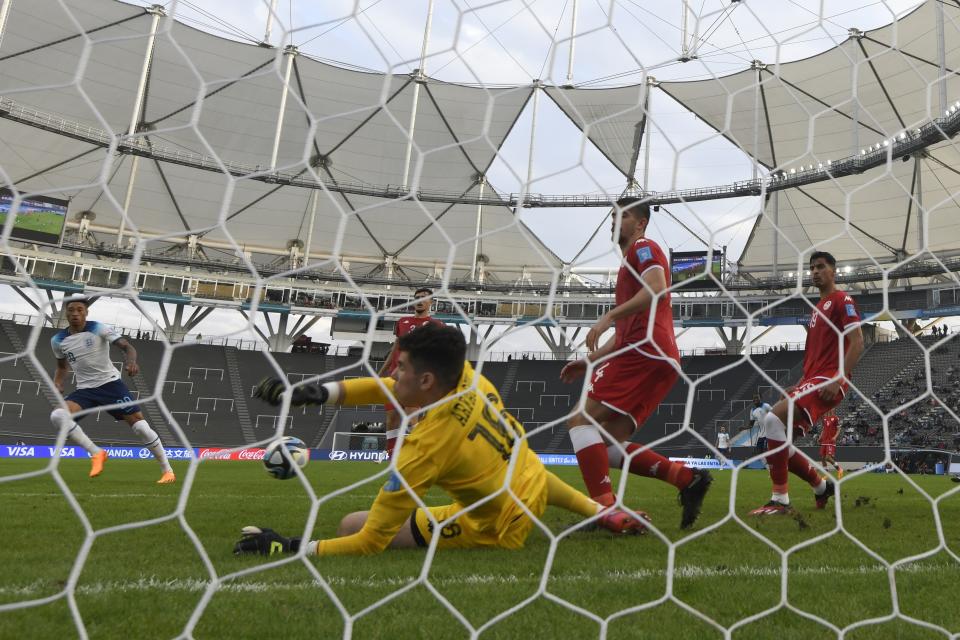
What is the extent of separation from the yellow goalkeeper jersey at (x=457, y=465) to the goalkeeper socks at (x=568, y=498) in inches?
3.2

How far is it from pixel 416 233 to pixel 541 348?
8309 mm

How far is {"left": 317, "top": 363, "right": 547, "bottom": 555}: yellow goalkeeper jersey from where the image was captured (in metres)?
2.24

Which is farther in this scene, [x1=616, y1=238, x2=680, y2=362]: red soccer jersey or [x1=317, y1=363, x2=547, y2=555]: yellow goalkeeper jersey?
[x1=616, y1=238, x2=680, y2=362]: red soccer jersey

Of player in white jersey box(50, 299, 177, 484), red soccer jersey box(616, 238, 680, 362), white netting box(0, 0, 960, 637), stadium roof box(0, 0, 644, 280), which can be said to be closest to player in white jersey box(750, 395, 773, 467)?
red soccer jersey box(616, 238, 680, 362)

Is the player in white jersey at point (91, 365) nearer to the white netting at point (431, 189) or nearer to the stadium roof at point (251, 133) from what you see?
the white netting at point (431, 189)

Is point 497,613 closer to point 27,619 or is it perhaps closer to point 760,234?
point 27,619

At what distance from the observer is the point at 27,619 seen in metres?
1.47

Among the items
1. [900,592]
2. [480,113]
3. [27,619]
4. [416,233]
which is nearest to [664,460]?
[900,592]

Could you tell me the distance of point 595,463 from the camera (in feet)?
10.4

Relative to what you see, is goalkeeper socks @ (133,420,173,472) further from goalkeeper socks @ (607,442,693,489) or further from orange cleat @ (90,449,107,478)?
goalkeeper socks @ (607,442,693,489)

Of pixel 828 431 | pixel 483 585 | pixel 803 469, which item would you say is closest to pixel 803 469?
pixel 803 469

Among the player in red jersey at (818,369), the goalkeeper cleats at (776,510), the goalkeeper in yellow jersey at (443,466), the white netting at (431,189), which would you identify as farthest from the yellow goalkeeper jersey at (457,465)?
the white netting at (431,189)

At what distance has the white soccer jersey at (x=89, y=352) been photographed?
5391mm

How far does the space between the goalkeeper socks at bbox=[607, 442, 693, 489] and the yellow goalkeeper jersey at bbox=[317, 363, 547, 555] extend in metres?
0.71
